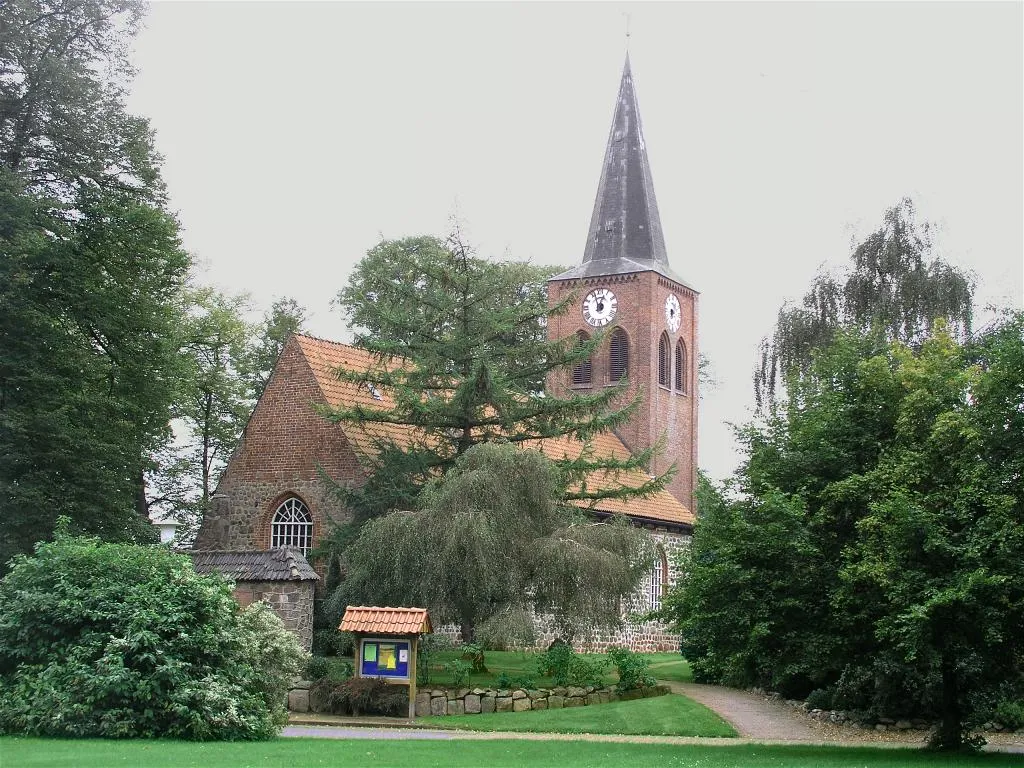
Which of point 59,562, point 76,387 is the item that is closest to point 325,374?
point 76,387

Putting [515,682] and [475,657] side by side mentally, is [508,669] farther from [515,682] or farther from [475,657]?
[515,682]

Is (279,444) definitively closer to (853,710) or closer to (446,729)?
(446,729)

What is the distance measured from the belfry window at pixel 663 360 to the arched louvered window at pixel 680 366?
98cm

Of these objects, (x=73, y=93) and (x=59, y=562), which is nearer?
(x=59, y=562)

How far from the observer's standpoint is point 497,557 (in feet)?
76.5

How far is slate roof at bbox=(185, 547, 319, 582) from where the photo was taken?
24.8 meters

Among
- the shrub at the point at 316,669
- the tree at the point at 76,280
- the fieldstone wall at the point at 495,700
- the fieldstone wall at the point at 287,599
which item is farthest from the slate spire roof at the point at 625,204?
the shrub at the point at 316,669

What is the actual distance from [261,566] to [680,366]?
93.7 ft

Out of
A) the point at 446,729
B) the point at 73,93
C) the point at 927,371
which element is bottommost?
the point at 446,729

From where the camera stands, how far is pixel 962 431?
1658cm

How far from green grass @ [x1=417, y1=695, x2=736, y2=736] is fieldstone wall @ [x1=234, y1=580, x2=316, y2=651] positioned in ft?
14.7

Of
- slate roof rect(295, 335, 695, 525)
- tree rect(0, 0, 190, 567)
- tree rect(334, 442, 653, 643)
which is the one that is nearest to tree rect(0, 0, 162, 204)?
tree rect(0, 0, 190, 567)

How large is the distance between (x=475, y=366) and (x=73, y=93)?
1108cm

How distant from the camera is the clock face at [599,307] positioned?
48969 millimetres
